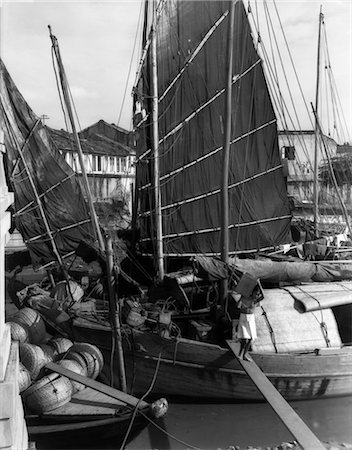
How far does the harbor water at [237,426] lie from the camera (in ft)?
19.6

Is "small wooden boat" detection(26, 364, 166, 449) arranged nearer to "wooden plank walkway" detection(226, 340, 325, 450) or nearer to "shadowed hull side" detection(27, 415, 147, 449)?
"shadowed hull side" detection(27, 415, 147, 449)

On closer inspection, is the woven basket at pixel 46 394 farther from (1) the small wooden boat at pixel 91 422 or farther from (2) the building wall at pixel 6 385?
(2) the building wall at pixel 6 385

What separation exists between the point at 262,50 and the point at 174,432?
8193mm

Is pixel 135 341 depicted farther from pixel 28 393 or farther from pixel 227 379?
pixel 28 393

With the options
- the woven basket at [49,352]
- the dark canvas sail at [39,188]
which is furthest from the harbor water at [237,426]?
the dark canvas sail at [39,188]

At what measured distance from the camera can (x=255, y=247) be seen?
12133mm

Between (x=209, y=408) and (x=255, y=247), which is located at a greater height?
(x=255, y=247)

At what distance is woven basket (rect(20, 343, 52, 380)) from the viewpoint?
588cm

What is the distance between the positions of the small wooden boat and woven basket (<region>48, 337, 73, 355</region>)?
968 mm

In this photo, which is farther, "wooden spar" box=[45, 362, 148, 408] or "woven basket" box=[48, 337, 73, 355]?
"woven basket" box=[48, 337, 73, 355]

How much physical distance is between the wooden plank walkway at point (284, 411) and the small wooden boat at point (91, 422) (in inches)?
46.8

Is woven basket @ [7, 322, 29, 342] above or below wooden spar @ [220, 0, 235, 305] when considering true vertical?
below

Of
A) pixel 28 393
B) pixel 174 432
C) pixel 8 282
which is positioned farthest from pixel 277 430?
pixel 8 282

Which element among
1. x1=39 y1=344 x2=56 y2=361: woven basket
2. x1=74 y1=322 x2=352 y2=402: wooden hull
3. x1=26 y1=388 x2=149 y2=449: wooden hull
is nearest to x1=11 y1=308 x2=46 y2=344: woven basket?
x1=39 y1=344 x2=56 y2=361: woven basket
